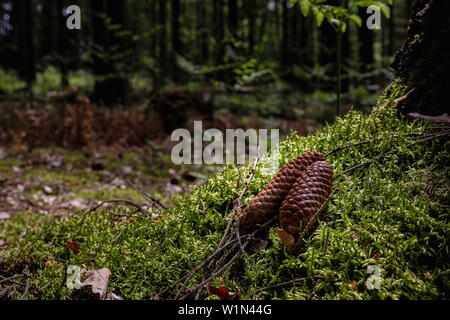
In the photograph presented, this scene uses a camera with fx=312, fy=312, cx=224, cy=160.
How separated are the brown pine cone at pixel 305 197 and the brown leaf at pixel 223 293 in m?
0.37

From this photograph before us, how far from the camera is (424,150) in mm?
1718

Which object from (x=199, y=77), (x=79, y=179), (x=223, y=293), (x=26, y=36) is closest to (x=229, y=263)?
(x=223, y=293)

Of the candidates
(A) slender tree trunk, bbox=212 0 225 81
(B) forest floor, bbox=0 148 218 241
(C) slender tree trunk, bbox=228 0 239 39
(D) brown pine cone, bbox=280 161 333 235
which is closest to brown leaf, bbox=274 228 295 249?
(D) brown pine cone, bbox=280 161 333 235

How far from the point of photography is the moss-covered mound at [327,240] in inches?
49.7

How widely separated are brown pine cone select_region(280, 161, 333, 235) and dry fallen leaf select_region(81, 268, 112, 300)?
89 centimetres

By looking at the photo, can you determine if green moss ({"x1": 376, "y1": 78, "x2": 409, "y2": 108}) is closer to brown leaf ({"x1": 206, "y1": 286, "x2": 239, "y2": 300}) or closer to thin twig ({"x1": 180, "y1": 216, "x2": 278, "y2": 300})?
thin twig ({"x1": 180, "y1": 216, "x2": 278, "y2": 300})

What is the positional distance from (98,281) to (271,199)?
927 mm

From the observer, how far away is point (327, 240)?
52.2 inches

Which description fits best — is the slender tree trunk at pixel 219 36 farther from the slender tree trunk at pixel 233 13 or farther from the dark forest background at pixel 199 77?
the slender tree trunk at pixel 233 13

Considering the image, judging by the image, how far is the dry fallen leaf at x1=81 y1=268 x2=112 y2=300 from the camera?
1445 mm

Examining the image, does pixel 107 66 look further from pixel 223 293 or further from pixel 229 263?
pixel 223 293

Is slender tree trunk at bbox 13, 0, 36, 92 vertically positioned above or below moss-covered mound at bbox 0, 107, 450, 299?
above
